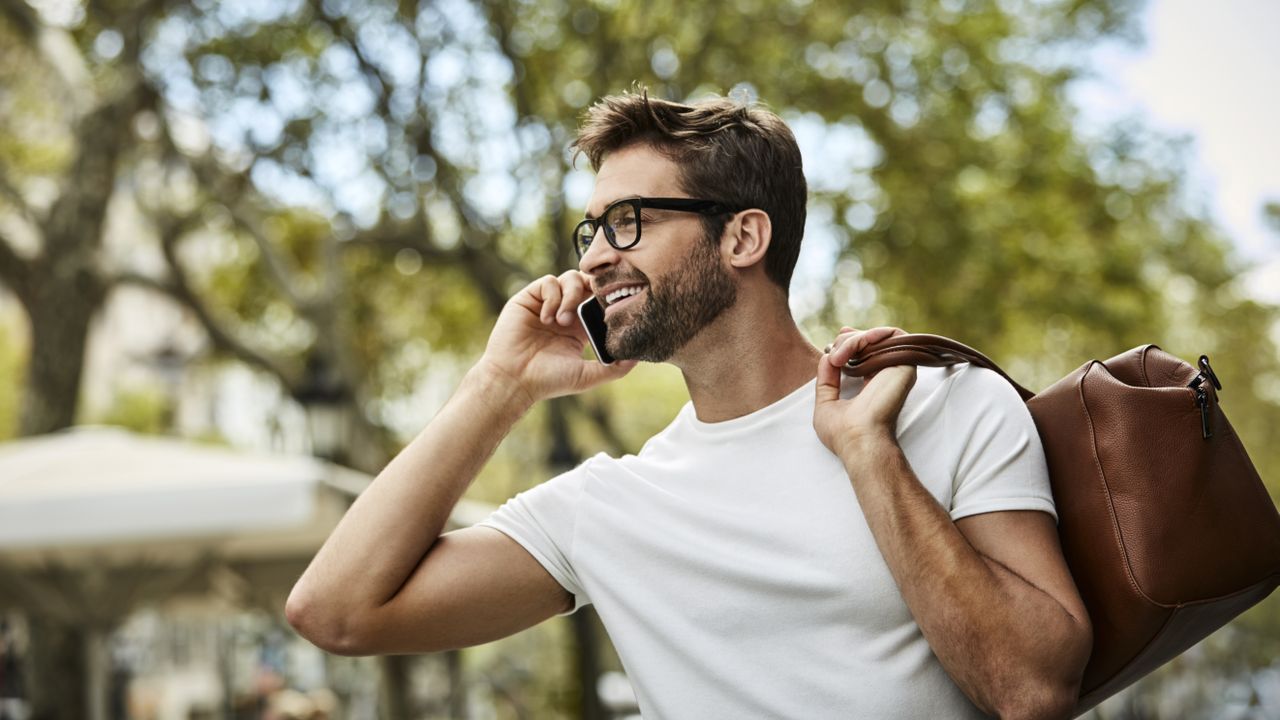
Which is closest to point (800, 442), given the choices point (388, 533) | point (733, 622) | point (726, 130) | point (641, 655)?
point (733, 622)

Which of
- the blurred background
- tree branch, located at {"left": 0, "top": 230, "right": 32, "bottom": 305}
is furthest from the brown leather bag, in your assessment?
tree branch, located at {"left": 0, "top": 230, "right": 32, "bottom": 305}

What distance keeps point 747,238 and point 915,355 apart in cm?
44

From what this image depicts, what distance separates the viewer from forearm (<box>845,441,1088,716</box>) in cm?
176

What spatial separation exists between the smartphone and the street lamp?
7941mm

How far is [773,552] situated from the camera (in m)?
2.00

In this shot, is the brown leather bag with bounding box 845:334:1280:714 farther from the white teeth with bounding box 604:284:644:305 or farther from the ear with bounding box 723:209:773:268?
the white teeth with bounding box 604:284:644:305

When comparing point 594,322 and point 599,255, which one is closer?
point 599,255

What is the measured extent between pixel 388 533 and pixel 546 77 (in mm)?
11045

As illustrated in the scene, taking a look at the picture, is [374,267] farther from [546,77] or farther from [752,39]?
[752,39]

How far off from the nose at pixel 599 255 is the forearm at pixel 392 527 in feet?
1.25

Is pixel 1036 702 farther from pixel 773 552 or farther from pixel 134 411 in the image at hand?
pixel 134 411

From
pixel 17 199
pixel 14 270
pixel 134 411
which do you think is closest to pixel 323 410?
pixel 14 270

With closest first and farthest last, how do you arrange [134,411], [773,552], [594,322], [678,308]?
[773,552]
[678,308]
[594,322]
[134,411]

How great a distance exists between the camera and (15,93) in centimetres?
1434
